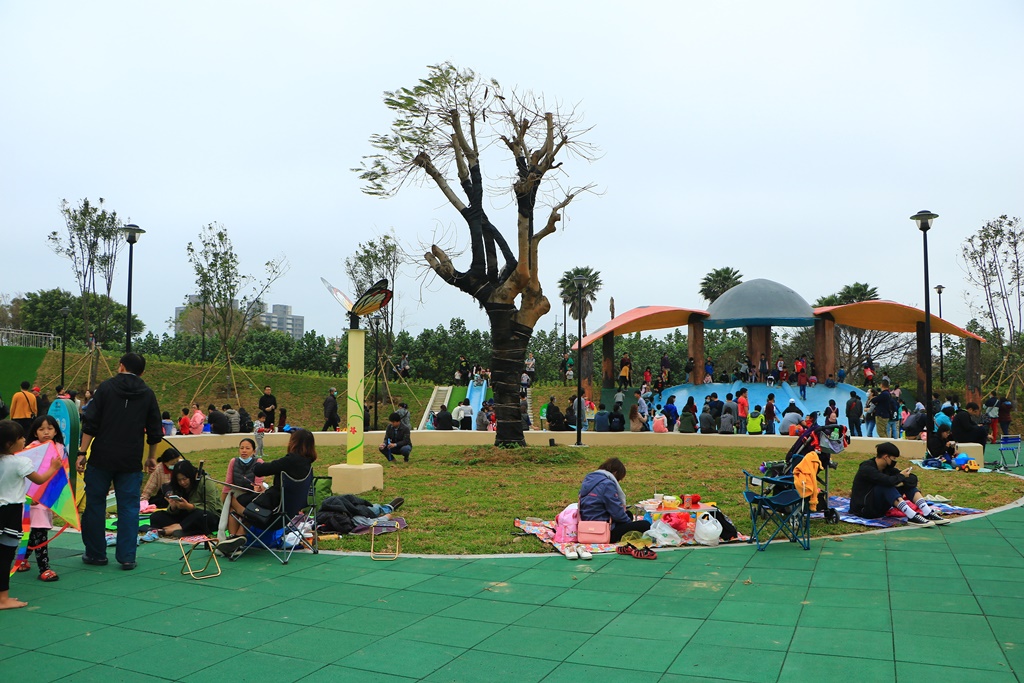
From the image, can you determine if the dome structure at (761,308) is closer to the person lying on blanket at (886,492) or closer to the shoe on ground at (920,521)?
the person lying on blanket at (886,492)

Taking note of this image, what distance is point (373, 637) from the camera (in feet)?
16.2

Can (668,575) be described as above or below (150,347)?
below

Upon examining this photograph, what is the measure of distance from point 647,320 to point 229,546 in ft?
85.9

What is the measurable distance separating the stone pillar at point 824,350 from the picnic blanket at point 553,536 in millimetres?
24871

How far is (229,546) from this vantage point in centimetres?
715

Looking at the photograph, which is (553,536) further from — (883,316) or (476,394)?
(883,316)

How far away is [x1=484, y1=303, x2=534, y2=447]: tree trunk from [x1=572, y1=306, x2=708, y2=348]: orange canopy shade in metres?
13.4

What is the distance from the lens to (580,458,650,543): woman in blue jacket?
7.80 m

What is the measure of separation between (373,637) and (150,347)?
191ft

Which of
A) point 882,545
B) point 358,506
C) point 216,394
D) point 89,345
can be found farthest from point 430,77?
point 89,345

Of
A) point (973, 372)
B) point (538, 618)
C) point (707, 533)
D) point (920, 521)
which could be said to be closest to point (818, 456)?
point (920, 521)

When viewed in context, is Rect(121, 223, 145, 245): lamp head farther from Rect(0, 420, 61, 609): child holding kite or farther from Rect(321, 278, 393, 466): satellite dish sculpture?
Rect(0, 420, 61, 609): child holding kite

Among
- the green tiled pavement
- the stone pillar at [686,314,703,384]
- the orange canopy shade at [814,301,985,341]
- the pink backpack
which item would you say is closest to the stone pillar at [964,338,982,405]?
the orange canopy shade at [814,301,985,341]

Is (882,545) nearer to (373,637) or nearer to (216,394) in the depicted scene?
(373,637)
